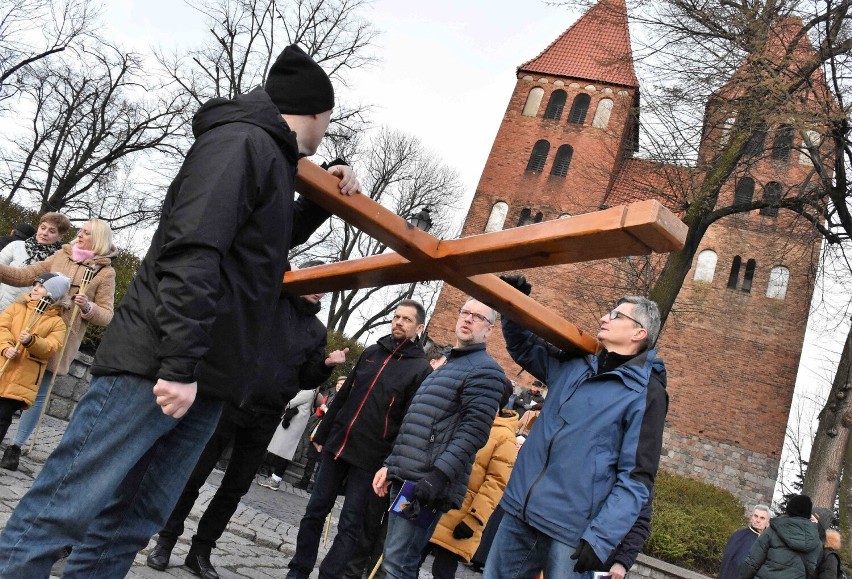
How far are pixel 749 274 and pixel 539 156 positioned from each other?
30.2 ft

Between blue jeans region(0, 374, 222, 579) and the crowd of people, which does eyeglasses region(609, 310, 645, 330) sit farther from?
blue jeans region(0, 374, 222, 579)

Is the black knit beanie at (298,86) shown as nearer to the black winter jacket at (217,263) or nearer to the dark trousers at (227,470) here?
the black winter jacket at (217,263)

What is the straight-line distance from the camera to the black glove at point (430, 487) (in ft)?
13.3

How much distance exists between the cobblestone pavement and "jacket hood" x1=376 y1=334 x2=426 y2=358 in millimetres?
1721

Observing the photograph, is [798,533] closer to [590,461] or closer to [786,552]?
[786,552]

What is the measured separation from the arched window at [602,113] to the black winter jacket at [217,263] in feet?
96.9

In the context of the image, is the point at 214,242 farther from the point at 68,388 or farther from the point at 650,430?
the point at 68,388

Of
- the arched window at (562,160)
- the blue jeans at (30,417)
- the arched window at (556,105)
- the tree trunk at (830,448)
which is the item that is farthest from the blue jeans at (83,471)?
the arched window at (556,105)

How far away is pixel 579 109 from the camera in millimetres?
31422

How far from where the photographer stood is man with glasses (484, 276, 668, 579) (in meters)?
3.36

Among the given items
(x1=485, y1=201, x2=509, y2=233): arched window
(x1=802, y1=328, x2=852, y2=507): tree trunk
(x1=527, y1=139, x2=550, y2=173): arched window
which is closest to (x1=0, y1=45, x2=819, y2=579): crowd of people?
(x1=802, y1=328, x2=852, y2=507): tree trunk

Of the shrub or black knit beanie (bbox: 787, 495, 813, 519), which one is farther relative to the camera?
the shrub

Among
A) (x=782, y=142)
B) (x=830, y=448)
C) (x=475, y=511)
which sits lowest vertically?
(x=475, y=511)

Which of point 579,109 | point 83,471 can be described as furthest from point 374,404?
point 579,109
